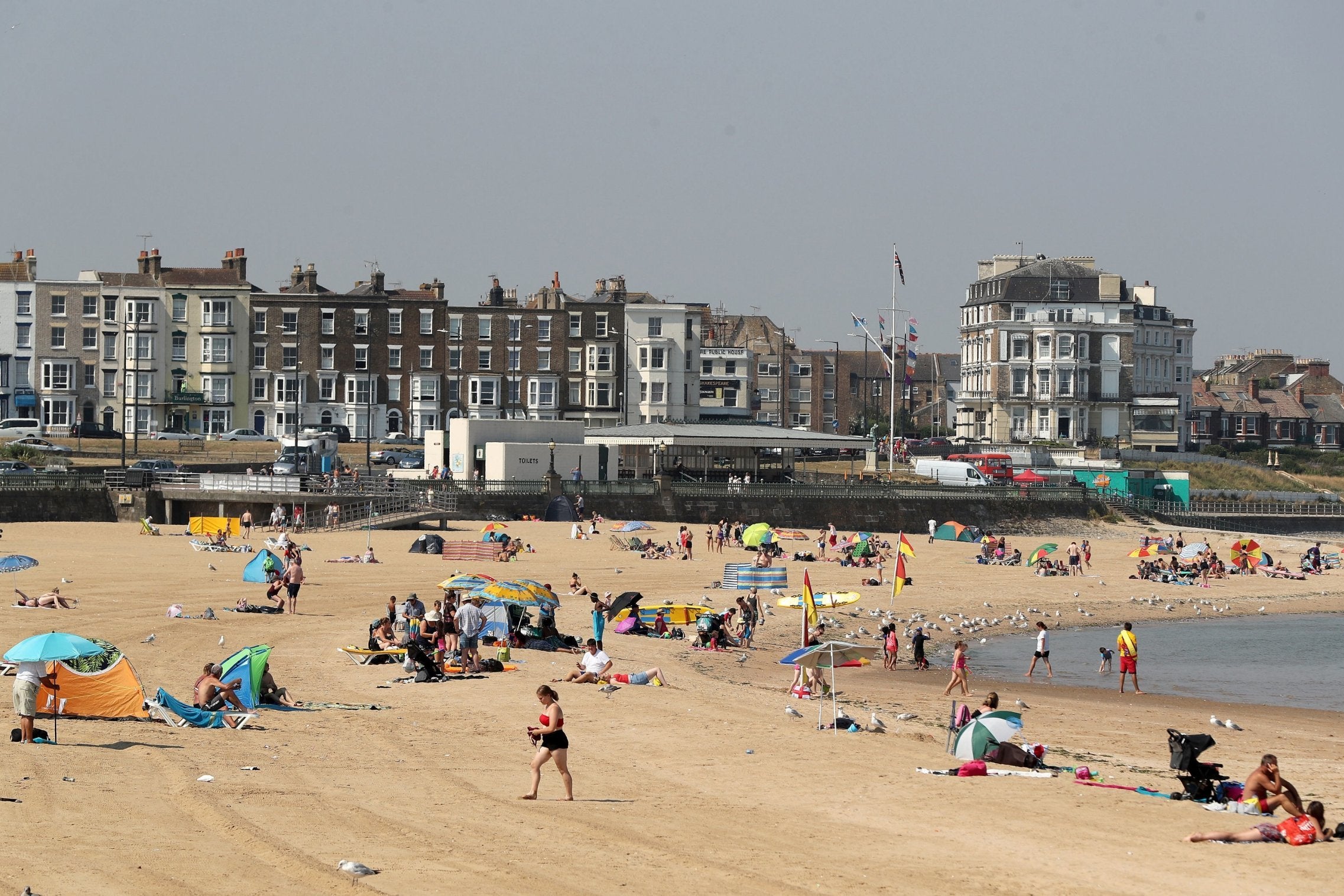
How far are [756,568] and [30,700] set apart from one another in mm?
24504

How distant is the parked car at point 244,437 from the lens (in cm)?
7394

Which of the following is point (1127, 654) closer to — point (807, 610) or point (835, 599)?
point (807, 610)

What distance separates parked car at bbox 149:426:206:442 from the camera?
7281 centimetres

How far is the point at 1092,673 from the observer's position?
27.8 m

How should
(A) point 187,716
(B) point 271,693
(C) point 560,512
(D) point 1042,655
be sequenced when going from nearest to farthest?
(A) point 187,716
(B) point 271,693
(D) point 1042,655
(C) point 560,512

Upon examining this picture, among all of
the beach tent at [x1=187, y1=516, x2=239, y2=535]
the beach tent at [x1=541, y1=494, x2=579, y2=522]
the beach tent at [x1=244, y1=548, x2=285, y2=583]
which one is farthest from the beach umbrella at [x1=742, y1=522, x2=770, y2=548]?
the beach tent at [x1=244, y1=548, x2=285, y2=583]

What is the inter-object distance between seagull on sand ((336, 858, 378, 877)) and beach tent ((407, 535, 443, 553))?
31040mm

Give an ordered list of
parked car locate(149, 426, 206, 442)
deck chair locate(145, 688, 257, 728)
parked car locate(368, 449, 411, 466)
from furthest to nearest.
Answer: parked car locate(149, 426, 206, 442) < parked car locate(368, 449, 411, 466) < deck chair locate(145, 688, 257, 728)

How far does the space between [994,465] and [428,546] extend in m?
36.2

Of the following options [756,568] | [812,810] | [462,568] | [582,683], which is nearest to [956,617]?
[756,568]

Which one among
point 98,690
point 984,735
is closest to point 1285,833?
point 984,735

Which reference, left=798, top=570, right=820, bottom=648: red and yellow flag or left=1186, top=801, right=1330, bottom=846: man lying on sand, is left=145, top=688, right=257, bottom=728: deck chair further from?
left=1186, top=801, right=1330, bottom=846: man lying on sand

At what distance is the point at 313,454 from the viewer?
62500mm

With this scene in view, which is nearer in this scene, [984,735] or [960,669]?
[984,735]
